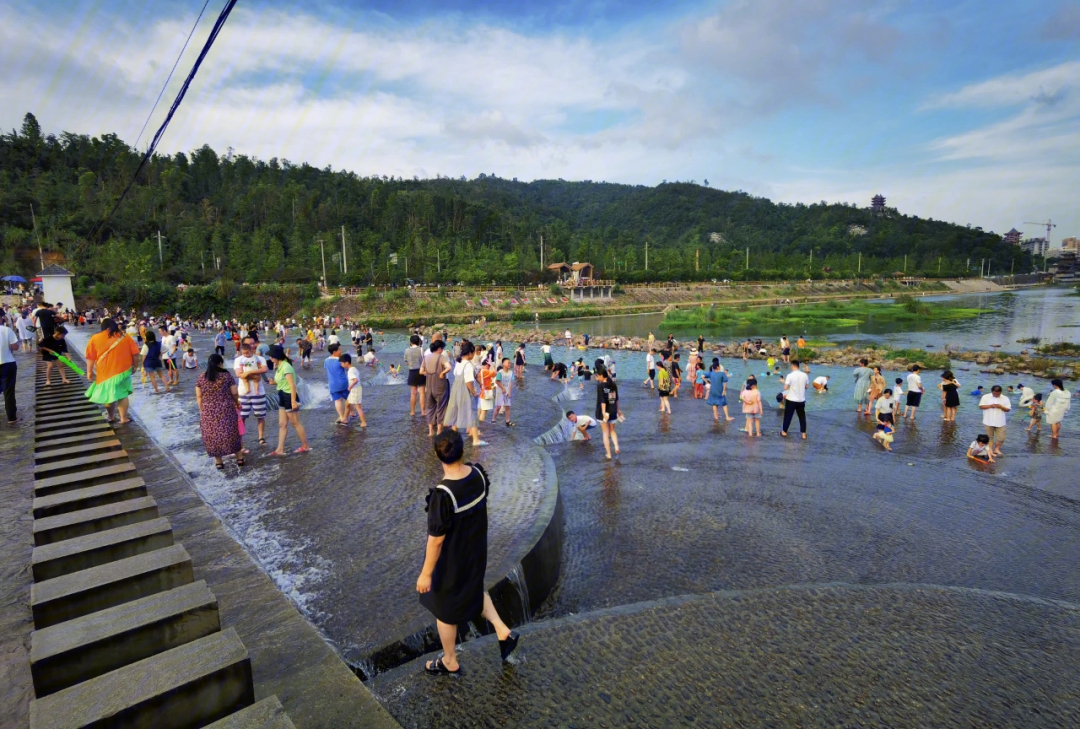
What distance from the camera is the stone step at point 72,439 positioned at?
262 inches

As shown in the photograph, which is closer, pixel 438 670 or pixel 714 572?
pixel 438 670

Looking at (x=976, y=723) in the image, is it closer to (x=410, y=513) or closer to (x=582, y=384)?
(x=410, y=513)

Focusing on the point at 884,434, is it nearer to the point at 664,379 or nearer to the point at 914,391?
the point at 914,391

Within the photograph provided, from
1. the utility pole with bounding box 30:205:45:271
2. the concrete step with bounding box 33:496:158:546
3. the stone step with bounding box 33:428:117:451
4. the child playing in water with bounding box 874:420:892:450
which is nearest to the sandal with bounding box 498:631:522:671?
the concrete step with bounding box 33:496:158:546

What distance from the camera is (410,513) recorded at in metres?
6.22

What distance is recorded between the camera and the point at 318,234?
268 ft

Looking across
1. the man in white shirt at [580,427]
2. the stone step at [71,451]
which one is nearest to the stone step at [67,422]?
the stone step at [71,451]

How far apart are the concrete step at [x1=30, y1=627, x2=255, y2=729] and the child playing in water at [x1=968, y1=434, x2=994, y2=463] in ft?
38.5

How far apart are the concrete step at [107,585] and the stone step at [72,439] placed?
412 centimetres

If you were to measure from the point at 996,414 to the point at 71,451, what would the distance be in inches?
577

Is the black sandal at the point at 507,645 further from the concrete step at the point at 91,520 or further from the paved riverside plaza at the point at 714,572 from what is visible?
the concrete step at the point at 91,520

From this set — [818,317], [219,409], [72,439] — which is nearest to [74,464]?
[72,439]

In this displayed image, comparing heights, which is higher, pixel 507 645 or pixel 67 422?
pixel 67 422

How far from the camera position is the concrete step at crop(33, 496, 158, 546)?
13.8ft
